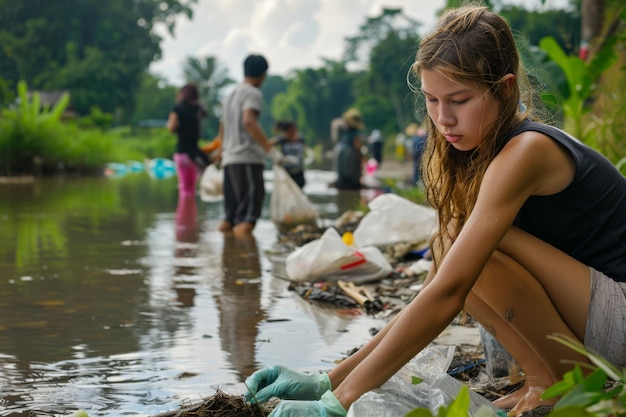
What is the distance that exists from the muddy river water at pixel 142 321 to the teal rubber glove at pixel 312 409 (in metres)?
0.88

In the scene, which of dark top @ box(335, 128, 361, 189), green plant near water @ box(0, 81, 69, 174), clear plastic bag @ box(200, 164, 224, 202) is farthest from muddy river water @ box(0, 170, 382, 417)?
green plant near water @ box(0, 81, 69, 174)

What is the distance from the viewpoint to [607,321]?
2.70 metres

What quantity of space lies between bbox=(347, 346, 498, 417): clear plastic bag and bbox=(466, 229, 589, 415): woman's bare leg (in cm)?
27

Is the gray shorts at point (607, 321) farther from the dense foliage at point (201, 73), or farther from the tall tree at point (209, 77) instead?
the tall tree at point (209, 77)

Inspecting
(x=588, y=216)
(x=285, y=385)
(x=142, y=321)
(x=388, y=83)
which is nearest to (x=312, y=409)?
(x=285, y=385)

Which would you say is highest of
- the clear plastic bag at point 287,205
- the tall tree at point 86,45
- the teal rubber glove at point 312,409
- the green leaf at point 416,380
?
the tall tree at point 86,45

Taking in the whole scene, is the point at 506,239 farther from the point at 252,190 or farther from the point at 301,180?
the point at 301,180

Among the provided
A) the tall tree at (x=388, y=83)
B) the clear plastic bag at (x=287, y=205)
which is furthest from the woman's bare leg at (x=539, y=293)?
the tall tree at (x=388, y=83)

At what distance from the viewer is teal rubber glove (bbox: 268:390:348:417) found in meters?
2.50

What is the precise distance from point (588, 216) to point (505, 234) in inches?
12.6

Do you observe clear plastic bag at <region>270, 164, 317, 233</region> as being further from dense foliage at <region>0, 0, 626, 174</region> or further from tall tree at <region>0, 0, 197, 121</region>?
tall tree at <region>0, 0, 197, 121</region>

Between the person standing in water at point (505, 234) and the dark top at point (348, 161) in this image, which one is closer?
the person standing in water at point (505, 234)

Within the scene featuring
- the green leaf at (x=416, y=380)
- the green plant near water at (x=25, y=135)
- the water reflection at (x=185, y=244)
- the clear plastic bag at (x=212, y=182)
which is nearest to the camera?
the green leaf at (x=416, y=380)

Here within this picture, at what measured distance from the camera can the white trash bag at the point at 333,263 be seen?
5.95 metres
